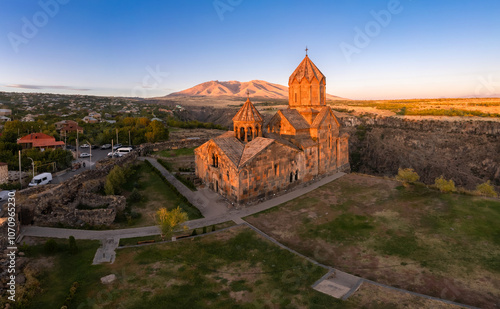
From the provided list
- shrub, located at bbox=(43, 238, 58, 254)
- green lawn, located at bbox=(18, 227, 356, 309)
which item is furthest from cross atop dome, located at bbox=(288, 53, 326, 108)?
shrub, located at bbox=(43, 238, 58, 254)

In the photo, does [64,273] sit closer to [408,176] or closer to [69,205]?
[69,205]

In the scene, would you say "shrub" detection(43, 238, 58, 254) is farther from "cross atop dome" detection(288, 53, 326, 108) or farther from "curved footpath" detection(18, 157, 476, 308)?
"cross atop dome" detection(288, 53, 326, 108)

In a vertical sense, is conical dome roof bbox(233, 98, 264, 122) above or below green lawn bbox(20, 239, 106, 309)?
above

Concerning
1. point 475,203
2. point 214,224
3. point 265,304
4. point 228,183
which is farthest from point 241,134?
point 475,203

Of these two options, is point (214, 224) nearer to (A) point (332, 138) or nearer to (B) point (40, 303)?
(B) point (40, 303)

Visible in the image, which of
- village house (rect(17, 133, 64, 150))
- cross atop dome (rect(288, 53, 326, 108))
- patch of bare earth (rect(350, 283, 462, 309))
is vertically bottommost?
patch of bare earth (rect(350, 283, 462, 309))

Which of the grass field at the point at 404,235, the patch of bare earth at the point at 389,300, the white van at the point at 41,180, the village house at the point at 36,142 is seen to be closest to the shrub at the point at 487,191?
the grass field at the point at 404,235

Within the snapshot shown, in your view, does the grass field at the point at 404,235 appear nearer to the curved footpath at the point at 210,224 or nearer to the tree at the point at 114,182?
the curved footpath at the point at 210,224
